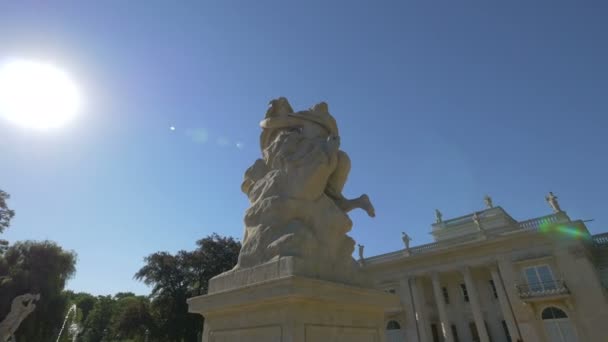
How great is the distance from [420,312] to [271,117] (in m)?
28.8

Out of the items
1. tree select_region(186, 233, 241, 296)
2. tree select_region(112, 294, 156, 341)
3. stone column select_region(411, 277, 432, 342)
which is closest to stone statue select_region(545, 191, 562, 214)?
stone column select_region(411, 277, 432, 342)

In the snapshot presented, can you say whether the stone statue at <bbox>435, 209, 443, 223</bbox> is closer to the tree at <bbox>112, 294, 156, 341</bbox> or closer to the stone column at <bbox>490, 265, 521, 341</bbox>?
the stone column at <bbox>490, 265, 521, 341</bbox>

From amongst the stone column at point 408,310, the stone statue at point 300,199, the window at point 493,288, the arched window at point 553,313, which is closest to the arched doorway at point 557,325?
the arched window at point 553,313

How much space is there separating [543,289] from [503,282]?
2496 mm

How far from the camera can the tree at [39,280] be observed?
1942cm

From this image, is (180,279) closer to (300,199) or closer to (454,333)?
(454,333)

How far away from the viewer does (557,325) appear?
2227 centimetres

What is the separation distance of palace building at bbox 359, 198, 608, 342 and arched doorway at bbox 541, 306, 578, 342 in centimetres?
6

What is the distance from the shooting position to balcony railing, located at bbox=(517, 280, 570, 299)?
22297mm

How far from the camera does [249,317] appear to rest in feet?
8.02

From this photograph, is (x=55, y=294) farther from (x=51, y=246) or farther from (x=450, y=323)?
Answer: (x=450, y=323)

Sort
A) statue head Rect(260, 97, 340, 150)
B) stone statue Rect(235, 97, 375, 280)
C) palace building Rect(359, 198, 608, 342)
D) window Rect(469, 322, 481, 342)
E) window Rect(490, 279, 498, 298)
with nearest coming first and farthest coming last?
stone statue Rect(235, 97, 375, 280) → statue head Rect(260, 97, 340, 150) → palace building Rect(359, 198, 608, 342) → window Rect(469, 322, 481, 342) → window Rect(490, 279, 498, 298)

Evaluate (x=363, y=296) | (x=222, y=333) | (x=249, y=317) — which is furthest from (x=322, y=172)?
(x=222, y=333)

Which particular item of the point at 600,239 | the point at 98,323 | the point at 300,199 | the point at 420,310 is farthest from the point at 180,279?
the point at 98,323
